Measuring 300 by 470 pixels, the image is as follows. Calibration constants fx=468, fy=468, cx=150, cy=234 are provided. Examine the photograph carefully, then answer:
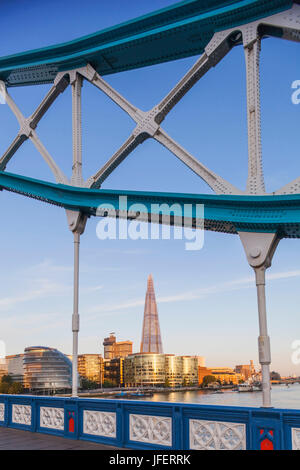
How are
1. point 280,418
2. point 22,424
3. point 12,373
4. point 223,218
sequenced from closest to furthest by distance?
point 280,418 → point 223,218 → point 22,424 → point 12,373

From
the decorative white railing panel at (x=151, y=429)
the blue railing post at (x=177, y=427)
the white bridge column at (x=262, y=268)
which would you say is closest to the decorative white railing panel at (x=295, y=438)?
the white bridge column at (x=262, y=268)

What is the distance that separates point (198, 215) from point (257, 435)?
317cm

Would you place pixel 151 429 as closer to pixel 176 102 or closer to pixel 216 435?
pixel 216 435

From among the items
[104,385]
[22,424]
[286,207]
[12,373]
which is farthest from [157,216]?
[12,373]

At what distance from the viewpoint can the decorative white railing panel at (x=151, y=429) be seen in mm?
6969

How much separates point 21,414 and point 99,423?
283 centimetres

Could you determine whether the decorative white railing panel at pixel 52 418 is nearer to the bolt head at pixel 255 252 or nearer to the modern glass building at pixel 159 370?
the bolt head at pixel 255 252

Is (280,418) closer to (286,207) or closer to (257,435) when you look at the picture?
(257,435)

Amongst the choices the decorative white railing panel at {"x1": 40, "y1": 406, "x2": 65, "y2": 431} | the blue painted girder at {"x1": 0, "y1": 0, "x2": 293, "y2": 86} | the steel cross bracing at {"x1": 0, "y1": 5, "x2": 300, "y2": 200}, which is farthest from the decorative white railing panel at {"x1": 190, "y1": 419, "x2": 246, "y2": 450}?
the blue painted girder at {"x1": 0, "y1": 0, "x2": 293, "y2": 86}

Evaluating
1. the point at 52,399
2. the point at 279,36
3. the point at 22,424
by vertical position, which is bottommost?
the point at 22,424

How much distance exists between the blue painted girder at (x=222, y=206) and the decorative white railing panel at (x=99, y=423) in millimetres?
3505

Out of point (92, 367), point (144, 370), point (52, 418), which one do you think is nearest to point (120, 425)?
point (52, 418)
